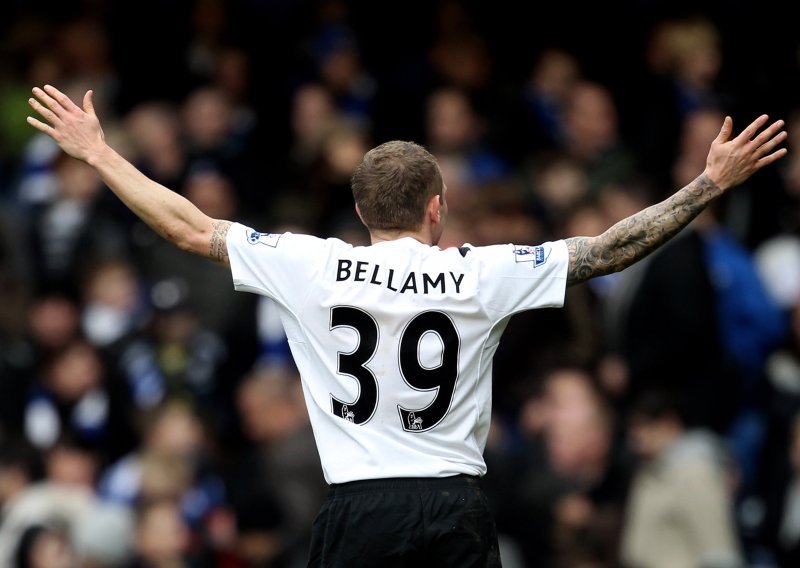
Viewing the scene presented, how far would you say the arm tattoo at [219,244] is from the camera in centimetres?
611

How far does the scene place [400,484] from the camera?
5742 mm

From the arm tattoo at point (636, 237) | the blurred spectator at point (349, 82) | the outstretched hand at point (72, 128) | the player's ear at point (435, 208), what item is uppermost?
the blurred spectator at point (349, 82)

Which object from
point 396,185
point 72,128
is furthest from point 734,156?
point 72,128

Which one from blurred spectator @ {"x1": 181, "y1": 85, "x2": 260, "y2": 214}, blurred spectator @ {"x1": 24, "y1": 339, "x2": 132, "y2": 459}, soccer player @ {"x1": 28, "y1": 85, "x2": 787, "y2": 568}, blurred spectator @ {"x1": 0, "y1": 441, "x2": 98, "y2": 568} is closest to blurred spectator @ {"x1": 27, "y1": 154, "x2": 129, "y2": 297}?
blurred spectator @ {"x1": 24, "y1": 339, "x2": 132, "y2": 459}

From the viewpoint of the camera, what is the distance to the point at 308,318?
591cm

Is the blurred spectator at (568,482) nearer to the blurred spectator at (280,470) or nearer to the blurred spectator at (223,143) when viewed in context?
the blurred spectator at (280,470)

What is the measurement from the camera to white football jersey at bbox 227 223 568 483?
580cm

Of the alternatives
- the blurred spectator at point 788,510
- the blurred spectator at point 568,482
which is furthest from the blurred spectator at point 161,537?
the blurred spectator at point 788,510

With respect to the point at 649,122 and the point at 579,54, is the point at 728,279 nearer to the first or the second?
the point at 649,122

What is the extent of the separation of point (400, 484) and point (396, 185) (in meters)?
1.12

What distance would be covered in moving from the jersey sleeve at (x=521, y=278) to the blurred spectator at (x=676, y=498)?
3.80 m

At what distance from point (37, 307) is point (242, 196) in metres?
2.01

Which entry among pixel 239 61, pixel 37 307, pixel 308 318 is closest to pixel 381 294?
pixel 308 318

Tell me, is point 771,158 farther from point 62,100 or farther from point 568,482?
point 568,482
